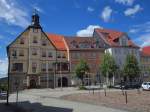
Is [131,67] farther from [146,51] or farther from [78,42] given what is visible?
[146,51]

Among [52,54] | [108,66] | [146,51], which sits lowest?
[108,66]

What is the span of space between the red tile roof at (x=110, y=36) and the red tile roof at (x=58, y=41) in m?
11.2

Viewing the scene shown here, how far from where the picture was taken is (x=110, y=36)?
3219 inches

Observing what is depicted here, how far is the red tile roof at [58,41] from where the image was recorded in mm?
74750

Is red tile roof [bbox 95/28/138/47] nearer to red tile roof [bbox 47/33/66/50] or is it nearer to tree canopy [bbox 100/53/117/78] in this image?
tree canopy [bbox 100/53/117/78]

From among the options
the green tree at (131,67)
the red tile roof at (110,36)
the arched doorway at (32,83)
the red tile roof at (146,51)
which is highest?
the red tile roof at (110,36)

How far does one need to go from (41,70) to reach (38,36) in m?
8.43

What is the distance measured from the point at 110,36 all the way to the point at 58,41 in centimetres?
1539

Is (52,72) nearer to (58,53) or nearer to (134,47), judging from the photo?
(58,53)

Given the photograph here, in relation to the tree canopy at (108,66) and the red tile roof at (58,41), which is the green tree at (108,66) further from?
the red tile roof at (58,41)

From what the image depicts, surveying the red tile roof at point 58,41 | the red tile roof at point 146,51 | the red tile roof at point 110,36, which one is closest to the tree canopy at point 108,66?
the red tile roof at point 110,36

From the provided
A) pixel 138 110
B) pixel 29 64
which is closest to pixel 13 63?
pixel 29 64

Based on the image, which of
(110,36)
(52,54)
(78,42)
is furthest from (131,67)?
(52,54)

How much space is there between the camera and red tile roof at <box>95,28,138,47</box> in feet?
259
